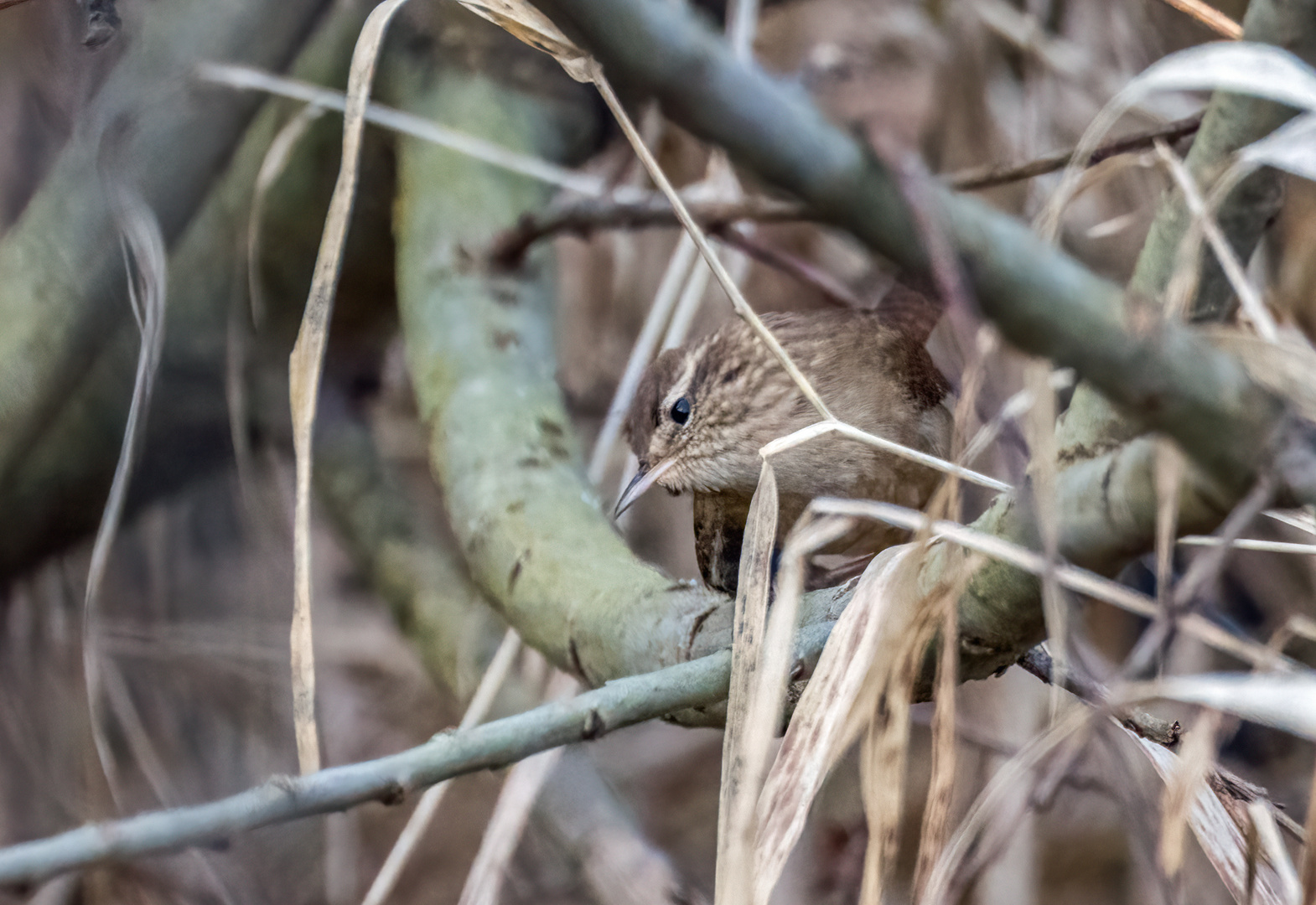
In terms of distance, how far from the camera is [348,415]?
2969 mm

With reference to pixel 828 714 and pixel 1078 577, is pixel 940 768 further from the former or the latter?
pixel 1078 577

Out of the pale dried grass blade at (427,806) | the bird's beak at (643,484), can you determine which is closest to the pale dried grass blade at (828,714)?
the pale dried grass blade at (427,806)

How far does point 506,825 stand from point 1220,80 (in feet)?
5.12

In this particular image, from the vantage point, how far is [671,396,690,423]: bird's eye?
2096mm

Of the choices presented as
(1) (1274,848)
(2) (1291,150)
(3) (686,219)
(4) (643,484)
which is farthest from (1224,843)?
(4) (643,484)

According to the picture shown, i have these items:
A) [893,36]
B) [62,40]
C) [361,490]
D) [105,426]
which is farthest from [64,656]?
[893,36]

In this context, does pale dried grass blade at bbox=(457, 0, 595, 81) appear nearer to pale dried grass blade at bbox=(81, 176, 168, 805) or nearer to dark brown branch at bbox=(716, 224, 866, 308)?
pale dried grass blade at bbox=(81, 176, 168, 805)

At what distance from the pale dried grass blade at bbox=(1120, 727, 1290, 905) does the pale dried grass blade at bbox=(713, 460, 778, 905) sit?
450mm

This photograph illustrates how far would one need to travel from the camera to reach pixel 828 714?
1.03m

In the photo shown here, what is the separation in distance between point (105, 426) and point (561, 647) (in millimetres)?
1358

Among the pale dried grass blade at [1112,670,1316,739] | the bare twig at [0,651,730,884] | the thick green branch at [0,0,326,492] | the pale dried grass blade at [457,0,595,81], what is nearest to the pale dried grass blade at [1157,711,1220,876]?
the pale dried grass blade at [1112,670,1316,739]

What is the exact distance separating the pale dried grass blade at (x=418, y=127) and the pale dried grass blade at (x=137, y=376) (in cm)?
31

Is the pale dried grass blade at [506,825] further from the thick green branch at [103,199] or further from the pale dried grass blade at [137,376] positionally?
the thick green branch at [103,199]

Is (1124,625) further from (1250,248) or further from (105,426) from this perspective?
(105,426)
